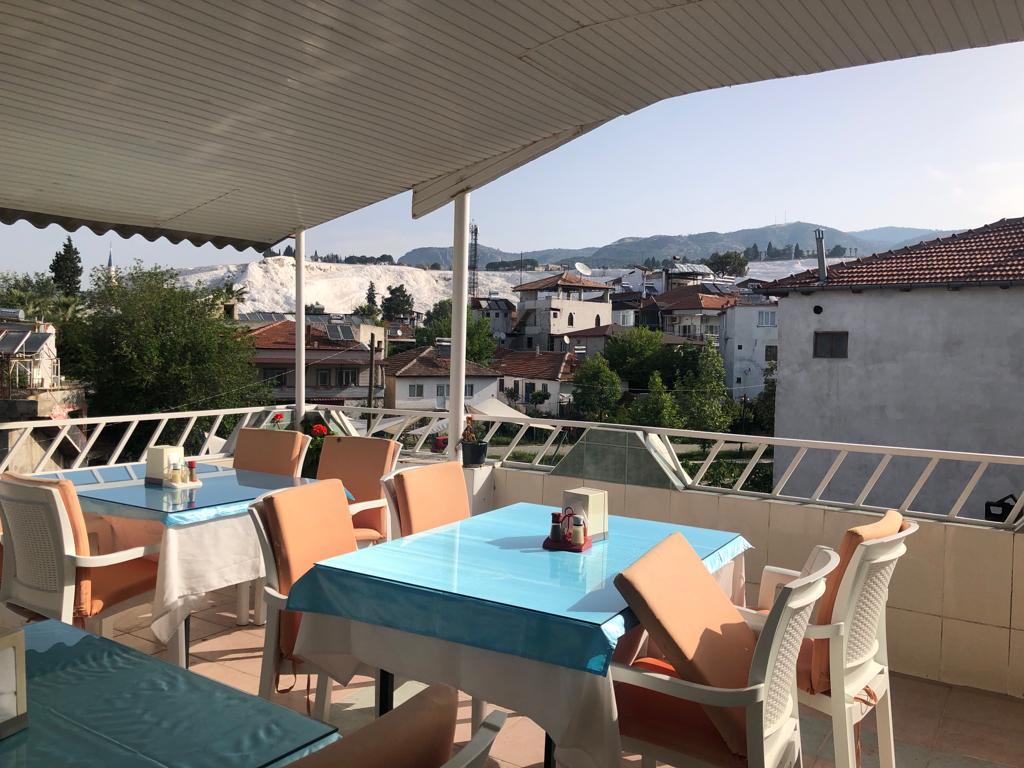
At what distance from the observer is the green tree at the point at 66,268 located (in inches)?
2288

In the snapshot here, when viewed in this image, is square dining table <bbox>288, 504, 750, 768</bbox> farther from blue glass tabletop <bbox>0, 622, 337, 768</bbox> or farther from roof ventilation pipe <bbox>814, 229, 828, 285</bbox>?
roof ventilation pipe <bbox>814, 229, 828, 285</bbox>

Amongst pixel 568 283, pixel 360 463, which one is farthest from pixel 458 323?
pixel 568 283

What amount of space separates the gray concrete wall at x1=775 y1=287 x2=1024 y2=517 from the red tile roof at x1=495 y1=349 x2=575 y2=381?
1005 inches

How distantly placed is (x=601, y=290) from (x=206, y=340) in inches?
1225

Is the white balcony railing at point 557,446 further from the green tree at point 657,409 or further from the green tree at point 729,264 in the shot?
the green tree at point 729,264

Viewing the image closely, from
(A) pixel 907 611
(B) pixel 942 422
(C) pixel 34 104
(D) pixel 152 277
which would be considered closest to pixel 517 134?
(C) pixel 34 104

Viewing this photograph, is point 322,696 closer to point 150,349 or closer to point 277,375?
point 150,349

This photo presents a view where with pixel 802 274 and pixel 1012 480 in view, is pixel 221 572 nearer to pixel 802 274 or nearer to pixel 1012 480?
pixel 1012 480

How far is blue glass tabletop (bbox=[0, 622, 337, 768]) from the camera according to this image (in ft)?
3.67

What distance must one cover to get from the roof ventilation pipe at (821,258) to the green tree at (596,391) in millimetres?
23961

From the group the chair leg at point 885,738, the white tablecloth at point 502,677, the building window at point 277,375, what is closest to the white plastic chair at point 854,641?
the chair leg at point 885,738

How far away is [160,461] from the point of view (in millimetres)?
3656

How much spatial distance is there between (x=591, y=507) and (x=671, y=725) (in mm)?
874

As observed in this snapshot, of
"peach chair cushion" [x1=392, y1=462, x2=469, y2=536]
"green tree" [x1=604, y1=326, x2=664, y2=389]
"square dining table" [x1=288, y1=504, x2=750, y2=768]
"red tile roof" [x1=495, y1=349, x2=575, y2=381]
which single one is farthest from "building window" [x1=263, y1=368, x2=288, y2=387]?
"square dining table" [x1=288, y1=504, x2=750, y2=768]
